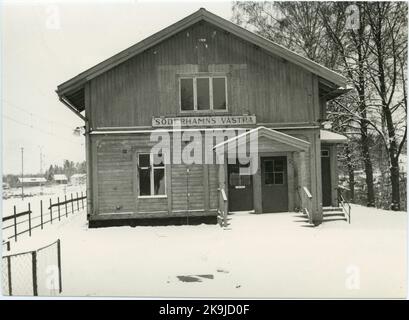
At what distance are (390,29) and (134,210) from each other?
41.7 ft

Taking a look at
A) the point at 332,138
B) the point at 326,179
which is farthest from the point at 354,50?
the point at 326,179

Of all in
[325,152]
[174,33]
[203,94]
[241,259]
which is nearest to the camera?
[241,259]

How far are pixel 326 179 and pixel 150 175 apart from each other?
6838 mm

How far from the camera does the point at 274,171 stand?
50.5ft

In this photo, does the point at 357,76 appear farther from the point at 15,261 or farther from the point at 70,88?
the point at 15,261

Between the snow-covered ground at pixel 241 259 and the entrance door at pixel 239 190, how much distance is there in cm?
103

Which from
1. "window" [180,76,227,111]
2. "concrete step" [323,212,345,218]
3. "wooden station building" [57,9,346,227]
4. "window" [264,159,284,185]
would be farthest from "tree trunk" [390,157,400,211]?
"window" [180,76,227,111]

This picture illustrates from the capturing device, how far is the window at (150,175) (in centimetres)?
1495

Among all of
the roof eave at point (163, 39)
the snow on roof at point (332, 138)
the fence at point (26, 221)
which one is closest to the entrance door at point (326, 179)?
the snow on roof at point (332, 138)

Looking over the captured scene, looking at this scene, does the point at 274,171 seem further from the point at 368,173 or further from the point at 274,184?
the point at 368,173

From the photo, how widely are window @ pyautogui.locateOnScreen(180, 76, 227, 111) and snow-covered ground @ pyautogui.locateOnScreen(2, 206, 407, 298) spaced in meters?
4.00
